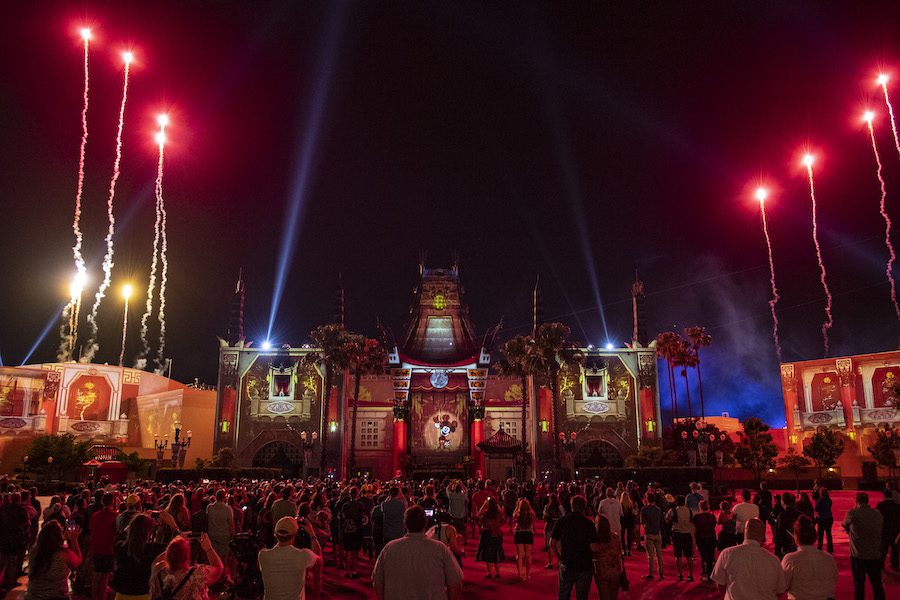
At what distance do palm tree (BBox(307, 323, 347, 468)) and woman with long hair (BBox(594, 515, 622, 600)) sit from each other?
4707 centimetres

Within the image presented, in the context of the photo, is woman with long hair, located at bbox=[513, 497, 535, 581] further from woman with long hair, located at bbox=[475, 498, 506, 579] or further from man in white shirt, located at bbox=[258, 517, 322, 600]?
man in white shirt, located at bbox=[258, 517, 322, 600]

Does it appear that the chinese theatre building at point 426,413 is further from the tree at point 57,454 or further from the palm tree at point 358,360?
the tree at point 57,454

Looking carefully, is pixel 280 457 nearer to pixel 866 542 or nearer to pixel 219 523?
pixel 219 523

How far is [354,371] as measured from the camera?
58156 millimetres

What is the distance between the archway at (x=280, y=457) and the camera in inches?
2245

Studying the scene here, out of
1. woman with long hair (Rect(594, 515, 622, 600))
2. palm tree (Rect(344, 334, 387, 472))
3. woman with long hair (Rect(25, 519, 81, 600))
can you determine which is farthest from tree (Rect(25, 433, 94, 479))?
woman with long hair (Rect(594, 515, 622, 600))

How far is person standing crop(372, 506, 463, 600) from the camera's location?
18.5ft

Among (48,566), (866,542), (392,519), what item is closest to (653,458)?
(392,519)

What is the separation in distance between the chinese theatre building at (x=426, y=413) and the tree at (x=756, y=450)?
831 centimetres

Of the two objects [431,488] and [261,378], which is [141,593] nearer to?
[431,488]

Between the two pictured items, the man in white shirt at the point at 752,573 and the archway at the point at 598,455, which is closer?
the man in white shirt at the point at 752,573

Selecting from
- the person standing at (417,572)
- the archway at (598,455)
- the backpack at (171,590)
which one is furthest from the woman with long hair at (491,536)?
the archway at (598,455)

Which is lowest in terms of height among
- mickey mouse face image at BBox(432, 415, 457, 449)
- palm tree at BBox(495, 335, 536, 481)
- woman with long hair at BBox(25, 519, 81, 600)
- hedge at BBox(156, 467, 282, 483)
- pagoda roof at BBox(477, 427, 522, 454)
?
hedge at BBox(156, 467, 282, 483)

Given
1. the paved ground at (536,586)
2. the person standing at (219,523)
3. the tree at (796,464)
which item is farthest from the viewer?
the tree at (796,464)
